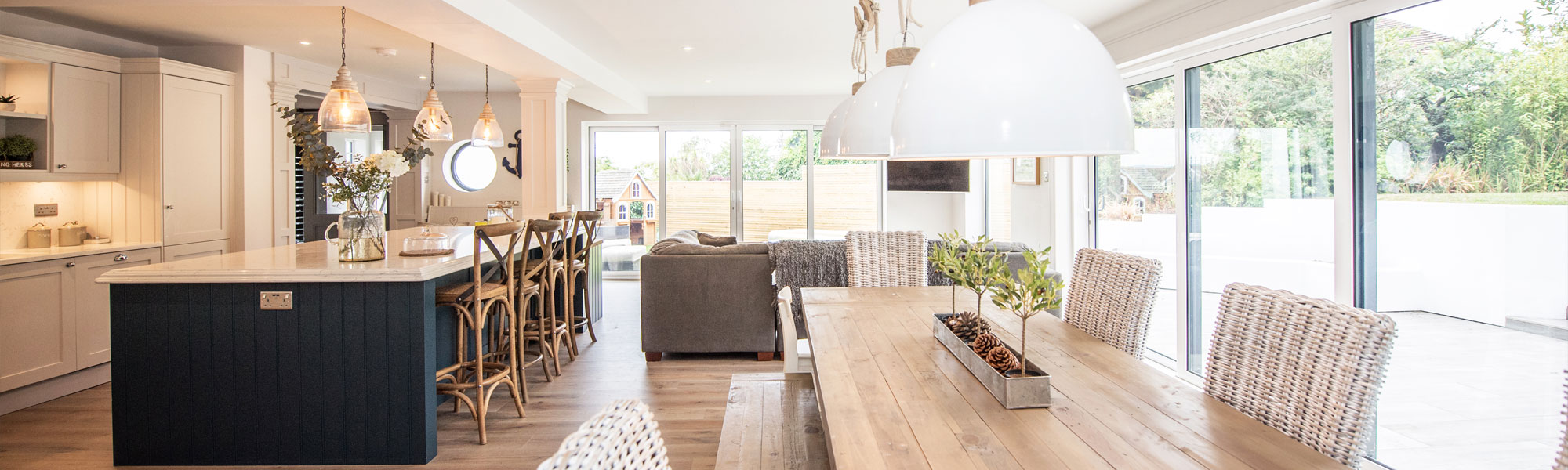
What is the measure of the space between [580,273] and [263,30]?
2446 millimetres

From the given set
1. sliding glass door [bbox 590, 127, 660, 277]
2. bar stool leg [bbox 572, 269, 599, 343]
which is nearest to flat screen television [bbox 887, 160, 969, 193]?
bar stool leg [bbox 572, 269, 599, 343]

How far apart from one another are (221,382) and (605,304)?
4.19 meters

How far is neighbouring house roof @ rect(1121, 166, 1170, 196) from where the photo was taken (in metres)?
4.31

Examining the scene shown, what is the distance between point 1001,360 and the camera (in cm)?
169

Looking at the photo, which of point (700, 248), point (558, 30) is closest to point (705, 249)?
point (700, 248)

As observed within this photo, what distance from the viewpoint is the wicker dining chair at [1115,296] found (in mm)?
2260

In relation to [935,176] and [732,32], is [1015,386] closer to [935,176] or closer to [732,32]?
[732,32]

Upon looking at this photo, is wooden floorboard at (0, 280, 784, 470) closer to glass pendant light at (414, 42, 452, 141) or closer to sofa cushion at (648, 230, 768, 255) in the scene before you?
sofa cushion at (648, 230, 768, 255)

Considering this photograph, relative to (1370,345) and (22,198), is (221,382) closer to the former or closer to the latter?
(22,198)

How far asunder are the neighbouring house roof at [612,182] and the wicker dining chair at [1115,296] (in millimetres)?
6543

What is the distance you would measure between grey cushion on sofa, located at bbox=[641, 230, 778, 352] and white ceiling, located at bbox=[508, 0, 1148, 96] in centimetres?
132

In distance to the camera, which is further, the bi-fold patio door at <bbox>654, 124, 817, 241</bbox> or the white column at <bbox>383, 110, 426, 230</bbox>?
the bi-fold patio door at <bbox>654, 124, 817, 241</bbox>

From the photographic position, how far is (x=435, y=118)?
4.80 metres

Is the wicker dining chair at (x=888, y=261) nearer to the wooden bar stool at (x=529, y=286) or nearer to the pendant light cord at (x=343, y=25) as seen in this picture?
the wooden bar stool at (x=529, y=286)
